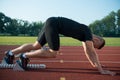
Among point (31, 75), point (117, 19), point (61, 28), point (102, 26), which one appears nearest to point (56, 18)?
point (61, 28)

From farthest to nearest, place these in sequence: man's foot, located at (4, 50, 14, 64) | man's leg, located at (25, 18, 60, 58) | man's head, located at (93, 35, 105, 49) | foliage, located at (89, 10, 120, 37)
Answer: foliage, located at (89, 10, 120, 37) < man's foot, located at (4, 50, 14, 64) < man's head, located at (93, 35, 105, 49) < man's leg, located at (25, 18, 60, 58)

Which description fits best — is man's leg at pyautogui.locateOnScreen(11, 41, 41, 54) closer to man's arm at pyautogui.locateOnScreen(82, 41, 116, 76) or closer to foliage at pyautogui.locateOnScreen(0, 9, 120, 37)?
man's arm at pyautogui.locateOnScreen(82, 41, 116, 76)

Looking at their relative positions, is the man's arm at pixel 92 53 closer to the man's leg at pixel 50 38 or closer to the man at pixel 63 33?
the man at pixel 63 33

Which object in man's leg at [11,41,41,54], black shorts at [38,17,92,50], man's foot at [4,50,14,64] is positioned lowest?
man's foot at [4,50,14,64]

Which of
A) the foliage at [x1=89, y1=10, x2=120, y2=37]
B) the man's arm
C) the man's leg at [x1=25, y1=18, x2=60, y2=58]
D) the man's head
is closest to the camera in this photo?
the man's leg at [x1=25, y1=18, x2=60, y2=58]

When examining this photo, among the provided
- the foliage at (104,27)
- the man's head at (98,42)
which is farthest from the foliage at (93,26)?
the man's head at (98,42)

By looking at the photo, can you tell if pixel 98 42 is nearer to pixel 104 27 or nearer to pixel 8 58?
pixel 8 58

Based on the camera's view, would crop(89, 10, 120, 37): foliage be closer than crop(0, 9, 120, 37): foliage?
No

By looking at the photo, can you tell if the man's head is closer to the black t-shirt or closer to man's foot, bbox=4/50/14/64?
the black t-shirt

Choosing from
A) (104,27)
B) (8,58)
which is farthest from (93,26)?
(8,58)

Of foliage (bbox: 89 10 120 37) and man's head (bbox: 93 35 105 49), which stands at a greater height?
man's head (bbox: 93 35 105 49)

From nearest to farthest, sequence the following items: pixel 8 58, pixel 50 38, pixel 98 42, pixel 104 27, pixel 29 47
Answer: pixel 50 38, pixel 98 42, pixel 29 47, pixel 8 58, pixel 104 27

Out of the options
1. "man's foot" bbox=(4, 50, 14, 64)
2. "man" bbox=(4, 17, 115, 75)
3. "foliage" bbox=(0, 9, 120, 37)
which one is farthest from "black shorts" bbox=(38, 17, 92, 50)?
"foliage" bbox=(0, 9, 120, 37)

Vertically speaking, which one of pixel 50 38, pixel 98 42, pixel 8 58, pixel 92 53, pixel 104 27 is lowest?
pixel 104 27
